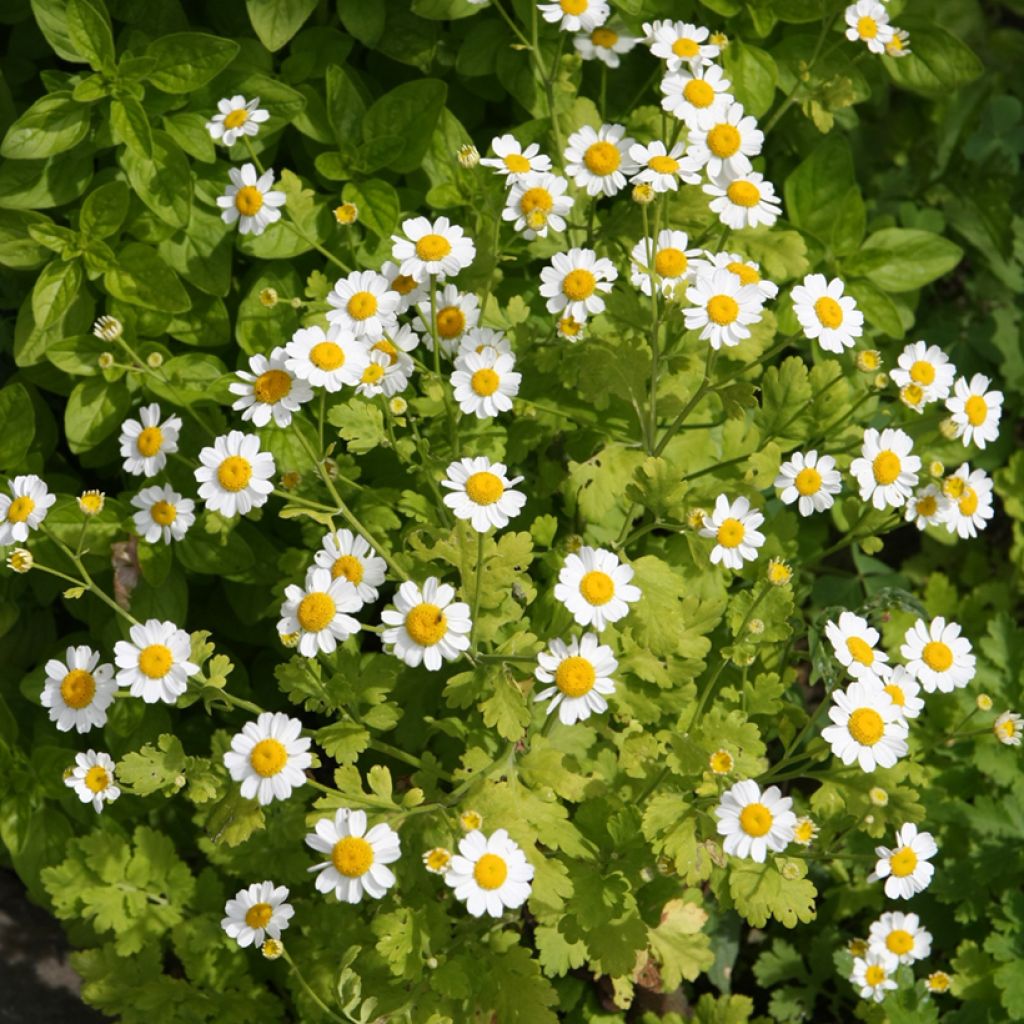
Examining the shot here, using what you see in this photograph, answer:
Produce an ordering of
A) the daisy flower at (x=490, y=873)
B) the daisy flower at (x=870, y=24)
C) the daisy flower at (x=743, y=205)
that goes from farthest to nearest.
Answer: the daisy flower at (x=870, y=24)
the daisy flower at (x=743, y=205)
the daisy flower at (x=490, y=873)

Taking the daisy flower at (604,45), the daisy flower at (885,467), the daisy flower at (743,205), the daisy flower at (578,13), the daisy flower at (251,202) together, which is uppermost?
the daisy flower at (578,13)

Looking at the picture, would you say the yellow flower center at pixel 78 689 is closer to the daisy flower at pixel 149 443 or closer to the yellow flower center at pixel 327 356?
the daisy flower at pixel 149 443

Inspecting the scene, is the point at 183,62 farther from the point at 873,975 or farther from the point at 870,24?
the point at 873,975

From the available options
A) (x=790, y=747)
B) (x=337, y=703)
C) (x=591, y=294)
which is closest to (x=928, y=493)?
(x=790, y=747)

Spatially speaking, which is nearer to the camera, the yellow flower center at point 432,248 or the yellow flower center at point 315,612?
the yellow flower center at point 315,612

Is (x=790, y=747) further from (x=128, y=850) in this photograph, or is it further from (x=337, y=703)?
(x=128, y=850)

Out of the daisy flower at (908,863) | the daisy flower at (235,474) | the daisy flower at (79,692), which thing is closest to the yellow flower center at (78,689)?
the daisy flower at (79,692)

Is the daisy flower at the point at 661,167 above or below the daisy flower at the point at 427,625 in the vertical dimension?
above
